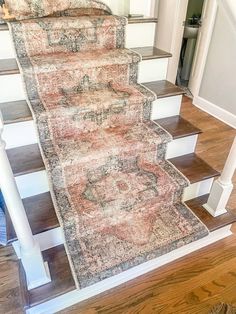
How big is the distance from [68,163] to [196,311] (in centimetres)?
101

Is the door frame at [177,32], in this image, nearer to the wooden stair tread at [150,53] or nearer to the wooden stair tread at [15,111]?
the wooden stair tread at [150,53]

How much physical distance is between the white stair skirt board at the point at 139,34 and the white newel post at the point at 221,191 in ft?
3.54

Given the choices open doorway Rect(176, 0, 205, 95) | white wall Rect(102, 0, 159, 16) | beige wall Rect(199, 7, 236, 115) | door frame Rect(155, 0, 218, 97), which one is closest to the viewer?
white wall Rect(102, 0, 159, 16)

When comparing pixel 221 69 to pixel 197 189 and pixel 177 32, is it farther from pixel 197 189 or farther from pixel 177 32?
pixel 197 189

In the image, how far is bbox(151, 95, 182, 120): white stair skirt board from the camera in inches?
64.6

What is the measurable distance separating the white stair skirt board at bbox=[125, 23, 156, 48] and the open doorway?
6.18 ft

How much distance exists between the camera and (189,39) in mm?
3666

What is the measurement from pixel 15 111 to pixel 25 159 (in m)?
0.27

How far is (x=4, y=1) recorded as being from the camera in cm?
173

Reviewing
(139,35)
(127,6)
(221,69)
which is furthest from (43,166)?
(221,69)

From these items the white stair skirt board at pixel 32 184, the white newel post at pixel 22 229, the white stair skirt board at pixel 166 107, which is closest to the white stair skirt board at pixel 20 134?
the white stair skirt board at pixel 32 184

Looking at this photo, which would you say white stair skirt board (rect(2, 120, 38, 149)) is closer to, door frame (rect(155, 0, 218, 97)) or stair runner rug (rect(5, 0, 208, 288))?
stair runner rug (rect(5, 0, 208, 288))

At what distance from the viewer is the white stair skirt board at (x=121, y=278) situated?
4.15 feet

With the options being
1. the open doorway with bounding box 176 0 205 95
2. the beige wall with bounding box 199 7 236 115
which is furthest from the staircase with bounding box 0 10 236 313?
the open doorway with bounding box 176 0 205 95
